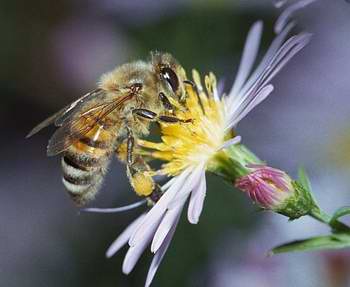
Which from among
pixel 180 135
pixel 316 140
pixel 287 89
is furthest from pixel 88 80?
pixel 180 135

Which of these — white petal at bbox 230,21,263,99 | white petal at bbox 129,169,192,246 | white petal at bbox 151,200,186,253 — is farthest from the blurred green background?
white petal at bbox 151,200,186,253

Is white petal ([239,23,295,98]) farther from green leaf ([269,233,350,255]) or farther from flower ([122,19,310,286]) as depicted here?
green leaf ([269,233,350,255])

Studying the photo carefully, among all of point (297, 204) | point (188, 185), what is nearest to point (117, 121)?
point (188, 185)

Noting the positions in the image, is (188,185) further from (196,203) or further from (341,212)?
(341,212)

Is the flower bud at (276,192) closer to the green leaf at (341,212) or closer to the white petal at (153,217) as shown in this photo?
the green leaf at (341,212)

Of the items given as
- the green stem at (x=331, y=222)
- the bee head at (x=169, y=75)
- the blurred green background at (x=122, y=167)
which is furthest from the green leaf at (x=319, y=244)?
the blurred green background at (x=122, y=167)

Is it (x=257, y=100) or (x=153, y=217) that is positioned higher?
(x=257, y=100)
